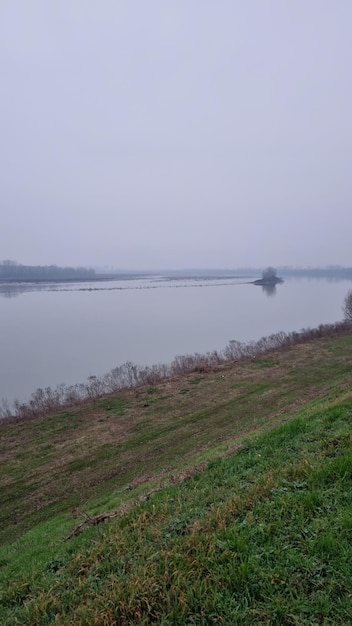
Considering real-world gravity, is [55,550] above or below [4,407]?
above

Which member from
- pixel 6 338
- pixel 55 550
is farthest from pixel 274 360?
pixel 6 338

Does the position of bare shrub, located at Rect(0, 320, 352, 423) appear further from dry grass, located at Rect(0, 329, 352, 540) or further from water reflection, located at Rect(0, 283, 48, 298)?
water reflection, located at Rect(0, 283, 48, 298)

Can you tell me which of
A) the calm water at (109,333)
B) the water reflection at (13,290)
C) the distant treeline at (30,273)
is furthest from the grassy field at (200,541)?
the distant treeline at (30,273)

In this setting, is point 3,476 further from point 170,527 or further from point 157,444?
point 170,527

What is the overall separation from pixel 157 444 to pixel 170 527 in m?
6.57

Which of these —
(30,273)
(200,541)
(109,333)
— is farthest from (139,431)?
(30,273)

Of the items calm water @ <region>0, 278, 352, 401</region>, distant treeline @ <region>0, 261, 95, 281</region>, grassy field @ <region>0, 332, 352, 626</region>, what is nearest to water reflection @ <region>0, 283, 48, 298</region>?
calm water @ <region>0, 278, 352, 401</region>

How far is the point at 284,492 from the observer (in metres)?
3.70

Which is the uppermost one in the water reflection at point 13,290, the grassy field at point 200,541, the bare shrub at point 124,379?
the water reflection at point 13,290

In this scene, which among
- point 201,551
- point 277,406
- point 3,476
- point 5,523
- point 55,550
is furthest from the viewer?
point 277,406

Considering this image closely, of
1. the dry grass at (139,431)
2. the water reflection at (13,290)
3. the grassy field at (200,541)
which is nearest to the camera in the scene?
the grassy field at (200,541)

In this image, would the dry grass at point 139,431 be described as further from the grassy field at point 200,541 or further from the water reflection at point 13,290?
the water reflection at point 13,290

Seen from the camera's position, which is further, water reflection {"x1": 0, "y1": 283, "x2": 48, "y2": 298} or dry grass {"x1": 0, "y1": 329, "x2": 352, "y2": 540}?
water reflection {"x1": 0, "y1": 283, "x2": 48, "y2": 298}

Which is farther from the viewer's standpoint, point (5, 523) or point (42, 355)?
point (42, 355)
